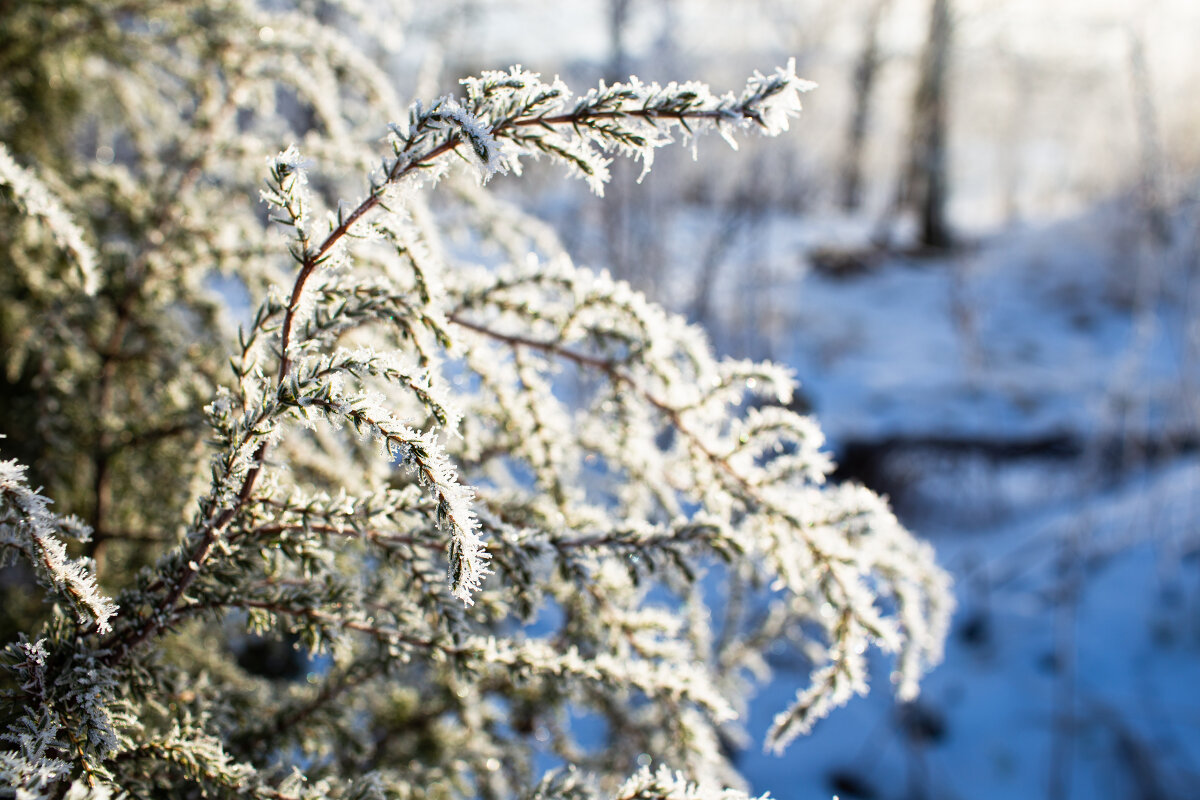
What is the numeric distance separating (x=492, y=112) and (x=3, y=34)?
1799mm

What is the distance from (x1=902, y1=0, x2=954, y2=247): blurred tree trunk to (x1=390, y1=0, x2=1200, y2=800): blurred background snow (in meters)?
0.11

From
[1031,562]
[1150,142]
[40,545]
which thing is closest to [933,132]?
[1031,562]

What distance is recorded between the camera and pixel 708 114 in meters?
0.76

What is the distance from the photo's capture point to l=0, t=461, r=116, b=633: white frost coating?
740 millimetres

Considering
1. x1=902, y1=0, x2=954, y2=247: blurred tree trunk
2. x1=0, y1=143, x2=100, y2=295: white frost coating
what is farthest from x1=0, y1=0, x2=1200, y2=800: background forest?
x1=902, y1=0, x2=954, y2=247: blurred tree trunk

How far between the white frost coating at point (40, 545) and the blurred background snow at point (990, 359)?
5.15ft

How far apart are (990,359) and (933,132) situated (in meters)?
6.33

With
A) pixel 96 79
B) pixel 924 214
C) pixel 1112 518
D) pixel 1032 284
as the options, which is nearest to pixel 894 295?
pixel 1032 284

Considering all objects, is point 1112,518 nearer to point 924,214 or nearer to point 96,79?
point 96,79

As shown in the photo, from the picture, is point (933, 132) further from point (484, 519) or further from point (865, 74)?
point (484, 519)

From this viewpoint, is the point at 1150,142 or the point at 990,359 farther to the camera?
the point at 990,359

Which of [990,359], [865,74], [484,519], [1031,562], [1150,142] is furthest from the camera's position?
[865,74]

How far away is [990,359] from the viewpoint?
28.2ft

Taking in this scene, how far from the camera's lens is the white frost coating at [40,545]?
29.1 inches
